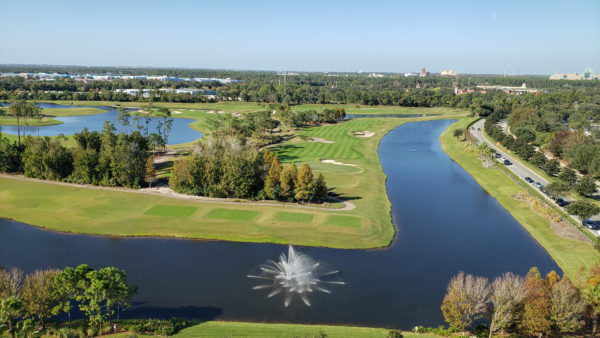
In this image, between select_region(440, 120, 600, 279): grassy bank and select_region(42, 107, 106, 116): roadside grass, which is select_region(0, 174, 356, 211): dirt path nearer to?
select_region(440, 120, 600, 279): grassy bank

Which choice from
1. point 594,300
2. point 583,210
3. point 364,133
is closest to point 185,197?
point 594,300

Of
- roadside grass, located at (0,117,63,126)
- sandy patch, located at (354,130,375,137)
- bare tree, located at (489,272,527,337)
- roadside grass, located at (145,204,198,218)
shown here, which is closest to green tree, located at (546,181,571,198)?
bare tree, located at (489,272,527,337)

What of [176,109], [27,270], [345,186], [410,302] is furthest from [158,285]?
[176,109]

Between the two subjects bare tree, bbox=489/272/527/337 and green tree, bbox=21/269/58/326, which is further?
bare tree, bbox=489/272/527/337

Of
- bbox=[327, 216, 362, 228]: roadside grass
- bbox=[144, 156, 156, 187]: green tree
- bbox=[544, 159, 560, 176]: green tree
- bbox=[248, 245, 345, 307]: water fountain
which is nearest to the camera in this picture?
bbox=[248, 245, 345, 307]: water fountain

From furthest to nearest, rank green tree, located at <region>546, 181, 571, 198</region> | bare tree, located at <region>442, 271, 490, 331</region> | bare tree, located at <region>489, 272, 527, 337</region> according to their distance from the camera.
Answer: green tree, located at <region>546, 181, 571, 198</region> < bare tree, located at <region>442, 271, 490, 331</region> < bare tree, located at <region>489, 272, 527, 337</region>

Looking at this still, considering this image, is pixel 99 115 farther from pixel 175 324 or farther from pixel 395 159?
pixel 175 324
